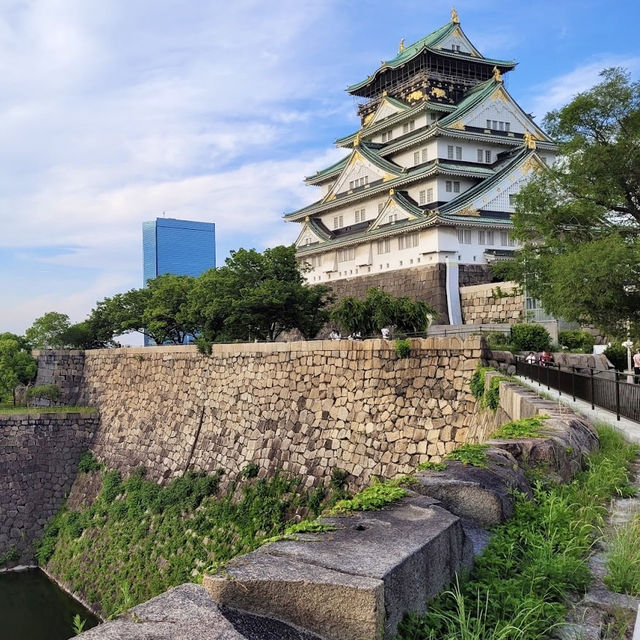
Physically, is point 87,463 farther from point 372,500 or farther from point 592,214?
point 372,500

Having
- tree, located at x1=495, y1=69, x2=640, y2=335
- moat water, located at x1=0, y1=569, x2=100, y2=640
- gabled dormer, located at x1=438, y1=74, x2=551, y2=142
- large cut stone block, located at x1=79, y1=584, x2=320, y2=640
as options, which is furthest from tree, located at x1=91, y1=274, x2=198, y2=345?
large cut stone block, located at x1=79, y1=584, x2=320, y2=640

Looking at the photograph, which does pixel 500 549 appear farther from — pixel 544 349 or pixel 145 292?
pixel 145 292

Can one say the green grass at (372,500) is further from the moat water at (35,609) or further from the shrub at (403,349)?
the moat water at (35,609)

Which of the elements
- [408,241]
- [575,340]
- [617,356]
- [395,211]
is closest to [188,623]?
[617,356]

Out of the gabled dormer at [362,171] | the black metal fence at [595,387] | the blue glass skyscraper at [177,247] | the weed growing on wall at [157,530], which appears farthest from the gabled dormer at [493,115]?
the blue glass skyscraper at [177,247]

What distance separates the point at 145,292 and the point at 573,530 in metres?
34.8

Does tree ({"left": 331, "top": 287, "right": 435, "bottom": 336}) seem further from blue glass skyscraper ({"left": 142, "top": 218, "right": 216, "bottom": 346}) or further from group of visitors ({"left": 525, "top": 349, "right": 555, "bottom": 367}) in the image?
blue glass skyscraper ({"left": 142, "top": 218, "right": 216, "bottom": 346})

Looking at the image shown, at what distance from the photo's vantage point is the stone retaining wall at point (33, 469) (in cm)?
2189

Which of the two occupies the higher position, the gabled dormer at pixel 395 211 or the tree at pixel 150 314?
the gabled dormer at pixel 395 211

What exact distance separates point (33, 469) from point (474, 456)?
72.2 ft

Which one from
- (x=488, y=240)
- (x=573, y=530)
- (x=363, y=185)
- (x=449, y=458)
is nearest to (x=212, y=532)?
(x=449, y=458)

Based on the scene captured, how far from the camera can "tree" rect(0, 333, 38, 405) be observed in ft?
97.5

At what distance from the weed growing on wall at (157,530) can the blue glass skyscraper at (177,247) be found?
3884 inches

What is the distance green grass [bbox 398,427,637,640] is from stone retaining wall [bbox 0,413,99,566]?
68.7 feet
